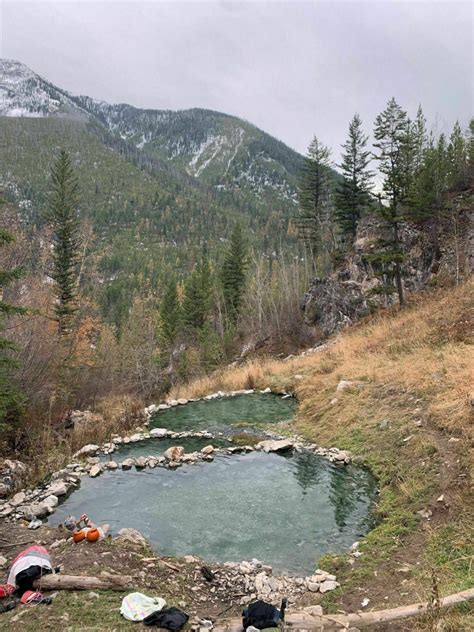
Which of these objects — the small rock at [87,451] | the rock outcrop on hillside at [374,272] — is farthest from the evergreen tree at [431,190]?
the small rock at [87,451]

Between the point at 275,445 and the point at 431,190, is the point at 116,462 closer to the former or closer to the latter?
the point at 275,445

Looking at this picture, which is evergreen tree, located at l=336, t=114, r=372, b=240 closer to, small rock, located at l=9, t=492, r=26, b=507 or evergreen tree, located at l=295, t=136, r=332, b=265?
evergreen tree, located at l=295, t=136, r=332, b=265

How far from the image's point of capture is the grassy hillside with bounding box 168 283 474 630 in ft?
20.1

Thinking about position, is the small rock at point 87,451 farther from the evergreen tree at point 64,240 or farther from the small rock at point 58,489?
the evergreen tree at point 64,240

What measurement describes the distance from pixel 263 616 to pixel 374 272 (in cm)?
2756

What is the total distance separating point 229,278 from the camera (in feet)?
189

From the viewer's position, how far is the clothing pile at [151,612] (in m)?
5.20

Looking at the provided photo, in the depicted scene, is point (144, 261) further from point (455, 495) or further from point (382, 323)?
point (455, 495)

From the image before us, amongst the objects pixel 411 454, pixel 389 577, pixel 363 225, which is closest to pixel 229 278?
pixel 363 225

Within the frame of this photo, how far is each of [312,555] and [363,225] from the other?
33.2 meters

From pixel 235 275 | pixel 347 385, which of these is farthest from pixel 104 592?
pixel 235 275

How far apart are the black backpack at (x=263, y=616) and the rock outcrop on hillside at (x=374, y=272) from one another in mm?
22059

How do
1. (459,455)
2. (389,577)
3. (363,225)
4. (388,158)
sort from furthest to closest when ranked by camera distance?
(363,225), (388,158), (459,455), (389,577)

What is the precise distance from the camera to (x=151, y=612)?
5.39m
